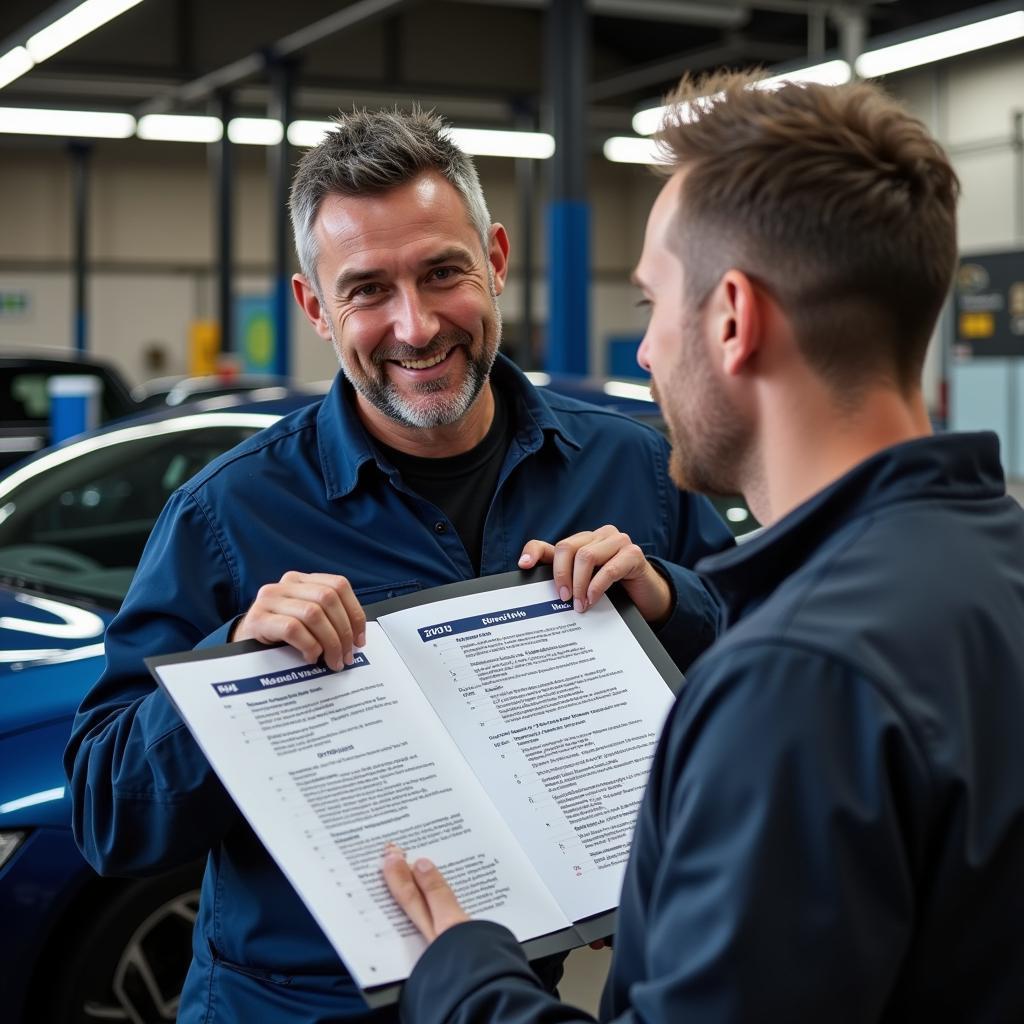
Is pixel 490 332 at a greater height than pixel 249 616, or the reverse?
pixel 490 332

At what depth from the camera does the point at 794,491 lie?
A: 102 centimetres

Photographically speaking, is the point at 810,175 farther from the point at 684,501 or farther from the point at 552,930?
the point at 684,501

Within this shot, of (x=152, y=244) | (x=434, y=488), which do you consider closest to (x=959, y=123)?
(x=152, y=244)

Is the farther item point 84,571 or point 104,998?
point 84,571

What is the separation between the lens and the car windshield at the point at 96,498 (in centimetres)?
336

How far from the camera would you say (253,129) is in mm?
15141

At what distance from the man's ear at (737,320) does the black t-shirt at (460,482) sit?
751 millimetres

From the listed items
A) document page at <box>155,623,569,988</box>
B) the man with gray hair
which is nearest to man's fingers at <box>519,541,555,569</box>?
the man with gray hair

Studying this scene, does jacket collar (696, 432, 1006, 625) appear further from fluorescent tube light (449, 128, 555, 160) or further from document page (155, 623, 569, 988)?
fluorescent tube light (449, 128, 555, 160)

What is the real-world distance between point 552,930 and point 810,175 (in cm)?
78

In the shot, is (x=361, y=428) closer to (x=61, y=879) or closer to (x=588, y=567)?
(x=588, y=567)

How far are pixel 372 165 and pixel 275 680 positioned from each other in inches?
27.9

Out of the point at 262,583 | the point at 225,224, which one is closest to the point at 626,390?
the point at 262,583

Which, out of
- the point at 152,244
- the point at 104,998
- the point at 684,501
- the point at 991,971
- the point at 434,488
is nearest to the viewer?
the point at 991,971
